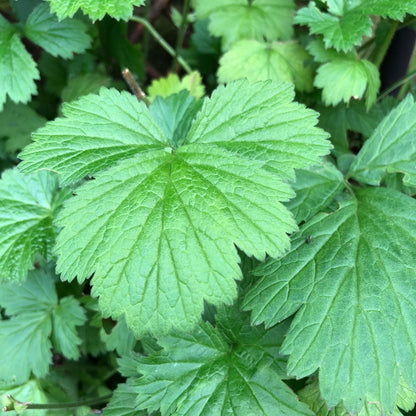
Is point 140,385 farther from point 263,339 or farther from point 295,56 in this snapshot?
point 295,56

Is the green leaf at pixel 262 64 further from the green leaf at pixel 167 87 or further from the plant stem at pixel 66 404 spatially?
the plant stem at pixel 66 404

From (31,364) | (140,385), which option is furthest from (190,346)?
(31,364)

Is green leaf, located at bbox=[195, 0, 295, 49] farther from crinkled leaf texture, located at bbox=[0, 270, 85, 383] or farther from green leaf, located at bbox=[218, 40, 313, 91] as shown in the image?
crinkled leaf texture, located at bbox=[0, 270, 85, 383]

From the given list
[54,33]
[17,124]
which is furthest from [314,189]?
[17,124]

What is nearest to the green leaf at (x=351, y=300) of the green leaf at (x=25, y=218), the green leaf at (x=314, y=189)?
the green leaf at (x=314, y=189)

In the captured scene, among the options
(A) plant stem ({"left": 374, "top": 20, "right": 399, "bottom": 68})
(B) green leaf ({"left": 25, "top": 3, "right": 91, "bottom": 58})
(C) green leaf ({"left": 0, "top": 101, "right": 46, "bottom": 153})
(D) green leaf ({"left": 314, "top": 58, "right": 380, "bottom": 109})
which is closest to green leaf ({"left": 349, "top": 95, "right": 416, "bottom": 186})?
(D) green leaf ({"left": 314, "top": 58, "right": 380, "bottom": 109})
